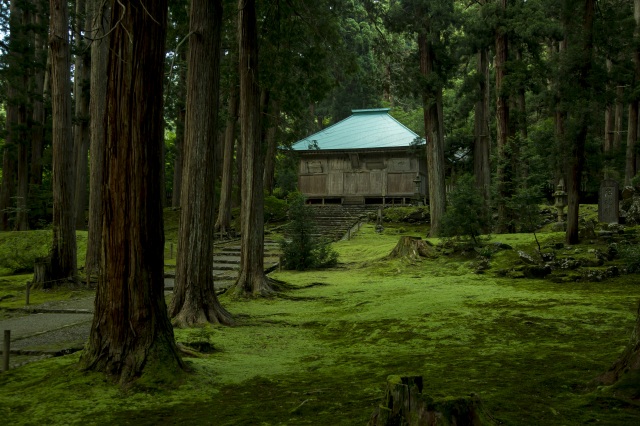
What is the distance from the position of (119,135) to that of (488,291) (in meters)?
7.96

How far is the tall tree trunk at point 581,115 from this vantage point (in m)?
13.8

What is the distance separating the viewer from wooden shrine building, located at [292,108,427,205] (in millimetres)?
30141

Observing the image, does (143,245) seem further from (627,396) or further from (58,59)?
(58,59)

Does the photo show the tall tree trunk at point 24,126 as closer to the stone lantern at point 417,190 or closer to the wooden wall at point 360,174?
the wooden wall at point 360,174

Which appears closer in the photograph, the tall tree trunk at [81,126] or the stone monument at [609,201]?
the stone monument at [609,201]

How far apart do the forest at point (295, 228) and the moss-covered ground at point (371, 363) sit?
4 cm

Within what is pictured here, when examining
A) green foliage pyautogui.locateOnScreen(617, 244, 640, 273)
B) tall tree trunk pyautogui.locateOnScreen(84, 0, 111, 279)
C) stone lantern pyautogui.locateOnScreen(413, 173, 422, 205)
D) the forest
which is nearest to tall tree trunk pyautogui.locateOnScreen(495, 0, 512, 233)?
the forest

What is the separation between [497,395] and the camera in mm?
4285

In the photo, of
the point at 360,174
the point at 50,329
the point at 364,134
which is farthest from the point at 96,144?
the point at 364,134

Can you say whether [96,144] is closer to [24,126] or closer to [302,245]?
[302,245]

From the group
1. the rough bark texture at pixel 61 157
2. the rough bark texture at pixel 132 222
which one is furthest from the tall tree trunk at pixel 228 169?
the rough bark texture at pixel 132 222

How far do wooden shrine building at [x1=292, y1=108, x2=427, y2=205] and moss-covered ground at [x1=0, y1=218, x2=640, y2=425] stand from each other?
757 inches

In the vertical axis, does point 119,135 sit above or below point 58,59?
below

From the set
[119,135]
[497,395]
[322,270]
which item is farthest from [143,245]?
[322,270]
